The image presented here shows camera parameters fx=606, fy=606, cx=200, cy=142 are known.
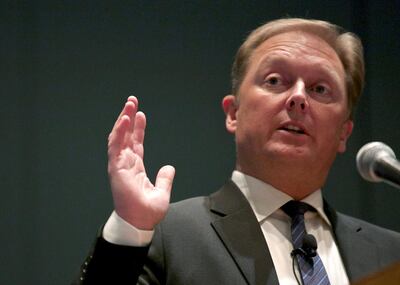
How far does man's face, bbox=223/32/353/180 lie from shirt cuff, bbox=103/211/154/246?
0.53 metres

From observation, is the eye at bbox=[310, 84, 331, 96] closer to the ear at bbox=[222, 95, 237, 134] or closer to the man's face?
the man's face

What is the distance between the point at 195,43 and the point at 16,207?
98cm

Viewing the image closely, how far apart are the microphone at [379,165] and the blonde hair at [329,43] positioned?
0.59m

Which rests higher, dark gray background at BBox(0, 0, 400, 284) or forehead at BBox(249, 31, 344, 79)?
forehead at BBox(249, 31, 344, 79)

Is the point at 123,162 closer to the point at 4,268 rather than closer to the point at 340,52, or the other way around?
the point at 340,52

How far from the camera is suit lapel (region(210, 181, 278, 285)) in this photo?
1408mm

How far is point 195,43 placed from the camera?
2.54 m

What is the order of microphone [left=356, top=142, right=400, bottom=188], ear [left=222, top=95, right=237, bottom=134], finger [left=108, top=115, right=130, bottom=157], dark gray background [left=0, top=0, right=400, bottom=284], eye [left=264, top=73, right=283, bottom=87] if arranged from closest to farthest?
1. microphone [left=356, top=142, right=400, bottom=188]
2. finger [left=108, top=115, right=130, bottom=157]
3. eye [left=264, top=73, right=283, bottom=87]
4. ear [left=222, top=95, right=237, bottom=134]
5. dark gray background [left=0, top=0, right=400, bottom=284]

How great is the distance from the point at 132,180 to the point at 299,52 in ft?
2.26

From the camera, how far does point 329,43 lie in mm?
1773

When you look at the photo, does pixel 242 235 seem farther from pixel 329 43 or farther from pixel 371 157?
pixel 329 43

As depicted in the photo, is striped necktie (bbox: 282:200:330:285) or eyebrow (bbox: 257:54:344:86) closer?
striped necktie (bbox: 282:200:330:285)

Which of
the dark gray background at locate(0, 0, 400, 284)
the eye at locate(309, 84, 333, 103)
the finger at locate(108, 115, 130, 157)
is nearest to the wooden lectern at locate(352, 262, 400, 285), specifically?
the finger at locate(108, 115, 130, 157)

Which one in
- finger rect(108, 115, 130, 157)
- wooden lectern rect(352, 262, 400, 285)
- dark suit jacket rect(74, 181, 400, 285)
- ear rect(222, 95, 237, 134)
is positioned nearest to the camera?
wooden lectern rect(352, 262, 400, 285)
